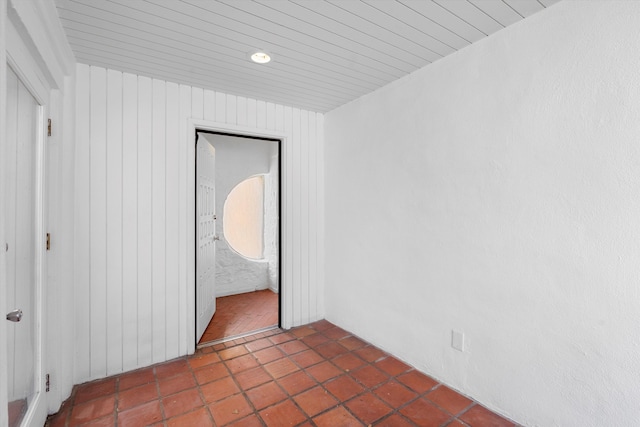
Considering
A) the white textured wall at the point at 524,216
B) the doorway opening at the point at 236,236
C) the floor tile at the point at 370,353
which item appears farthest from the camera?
the doorway opening at the point at 236,236

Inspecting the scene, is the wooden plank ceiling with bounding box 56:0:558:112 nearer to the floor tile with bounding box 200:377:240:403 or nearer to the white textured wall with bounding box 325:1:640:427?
the white textured wall with bounding box 325:1:640:427

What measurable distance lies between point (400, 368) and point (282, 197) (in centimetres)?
193

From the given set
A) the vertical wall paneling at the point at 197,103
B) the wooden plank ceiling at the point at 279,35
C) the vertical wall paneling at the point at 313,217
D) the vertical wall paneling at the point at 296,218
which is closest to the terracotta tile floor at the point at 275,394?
the vertical wall paneling at the point at 296,218

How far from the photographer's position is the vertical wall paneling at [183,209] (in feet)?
8.61

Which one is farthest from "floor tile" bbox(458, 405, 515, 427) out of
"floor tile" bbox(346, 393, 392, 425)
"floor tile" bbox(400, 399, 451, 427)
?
"floor tile" bbox(346, 393, 392, 425)

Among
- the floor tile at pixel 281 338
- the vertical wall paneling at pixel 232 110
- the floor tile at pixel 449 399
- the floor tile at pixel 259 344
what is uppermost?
the vertical wall paneling at pixel 232 110

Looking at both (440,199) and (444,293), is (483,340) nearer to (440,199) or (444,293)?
(444,293)

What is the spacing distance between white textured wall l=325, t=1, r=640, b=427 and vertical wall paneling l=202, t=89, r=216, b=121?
149cm

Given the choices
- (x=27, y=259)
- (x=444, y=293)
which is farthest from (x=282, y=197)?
(x=27, y=259)

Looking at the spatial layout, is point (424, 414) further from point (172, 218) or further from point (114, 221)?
point (114, 221)

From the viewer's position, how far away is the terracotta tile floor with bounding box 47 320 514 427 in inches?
74.2

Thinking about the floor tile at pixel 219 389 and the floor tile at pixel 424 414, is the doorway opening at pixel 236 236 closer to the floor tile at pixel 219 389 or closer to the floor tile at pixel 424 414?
the floor tile at pixel 219 389

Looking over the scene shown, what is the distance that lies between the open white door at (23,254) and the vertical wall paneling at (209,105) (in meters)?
1.20

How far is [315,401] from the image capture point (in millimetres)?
2055
